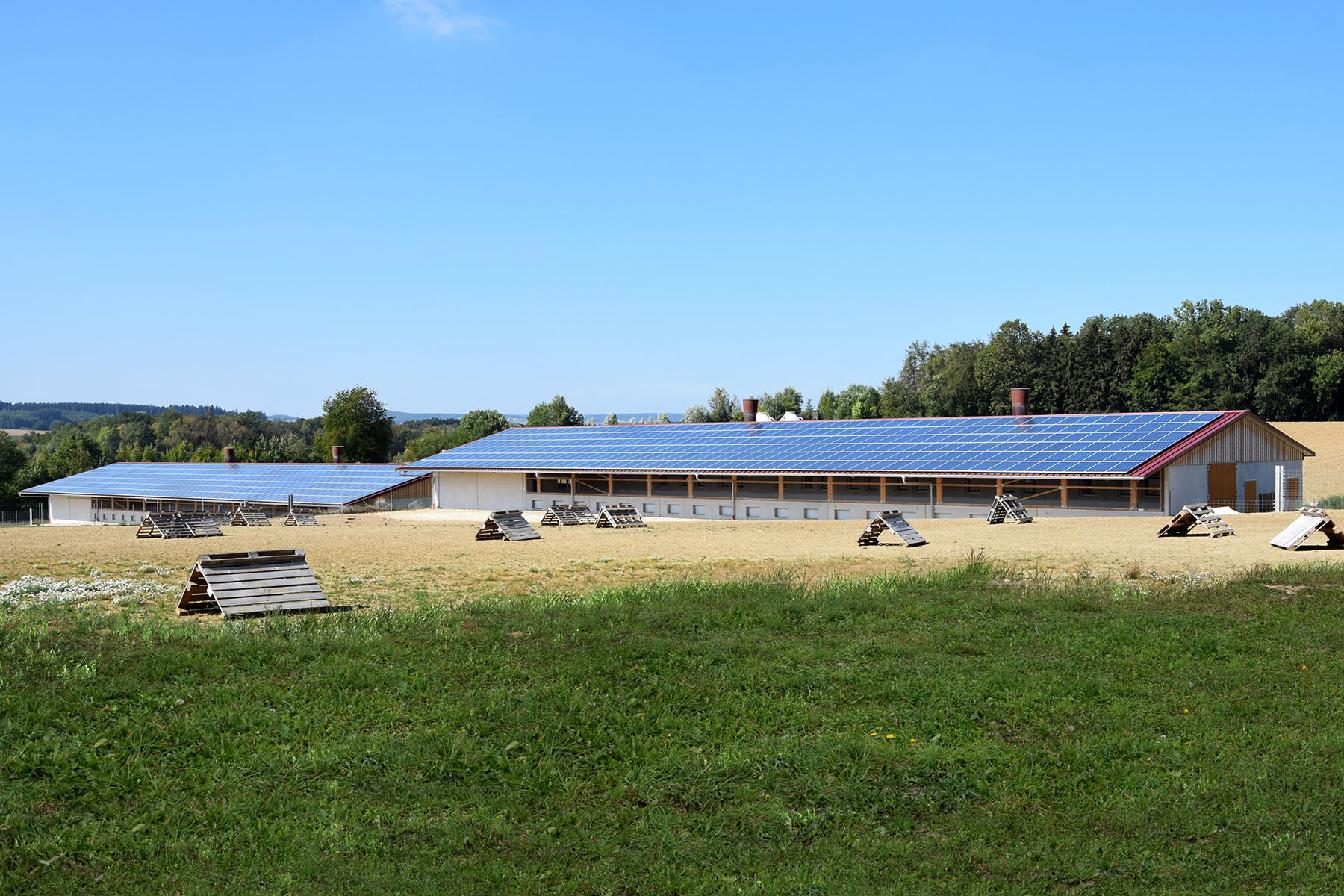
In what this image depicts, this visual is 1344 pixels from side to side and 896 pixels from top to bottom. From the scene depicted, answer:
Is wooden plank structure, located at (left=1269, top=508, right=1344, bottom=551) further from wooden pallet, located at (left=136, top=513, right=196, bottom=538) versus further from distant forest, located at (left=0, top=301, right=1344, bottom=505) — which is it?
distant forest, located at (left=0, top=301, right=1344, bottom=505)

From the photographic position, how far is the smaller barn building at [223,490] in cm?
6531

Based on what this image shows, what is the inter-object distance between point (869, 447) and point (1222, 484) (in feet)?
50.0

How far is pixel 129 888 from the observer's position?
7.05 metres

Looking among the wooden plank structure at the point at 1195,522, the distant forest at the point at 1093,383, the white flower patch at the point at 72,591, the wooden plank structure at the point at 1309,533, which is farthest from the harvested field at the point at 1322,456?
the white flower patch at the point at 72,591

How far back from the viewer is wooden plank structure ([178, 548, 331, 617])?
14531mm

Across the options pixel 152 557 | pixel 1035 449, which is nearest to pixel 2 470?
pixel 152 557

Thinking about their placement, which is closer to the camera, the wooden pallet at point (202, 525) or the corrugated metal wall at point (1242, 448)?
the corrugated metal wall at point (1242, 448)

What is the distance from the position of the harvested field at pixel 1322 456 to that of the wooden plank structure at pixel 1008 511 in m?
27.9

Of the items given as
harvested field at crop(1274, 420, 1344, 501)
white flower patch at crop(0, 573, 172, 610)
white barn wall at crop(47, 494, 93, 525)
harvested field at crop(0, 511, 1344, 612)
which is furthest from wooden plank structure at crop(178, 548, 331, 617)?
white barn wall at crop(47, 494, 93, 525)

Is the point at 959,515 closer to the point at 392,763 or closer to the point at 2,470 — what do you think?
the point at 392,763

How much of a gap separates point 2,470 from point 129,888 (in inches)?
4353

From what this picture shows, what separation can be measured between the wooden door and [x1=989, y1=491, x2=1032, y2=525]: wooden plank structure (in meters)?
9.46

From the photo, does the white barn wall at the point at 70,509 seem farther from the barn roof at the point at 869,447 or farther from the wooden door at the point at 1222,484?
the wooden door at the point at 1222,484

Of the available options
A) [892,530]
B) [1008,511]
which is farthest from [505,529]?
[1008,511]
